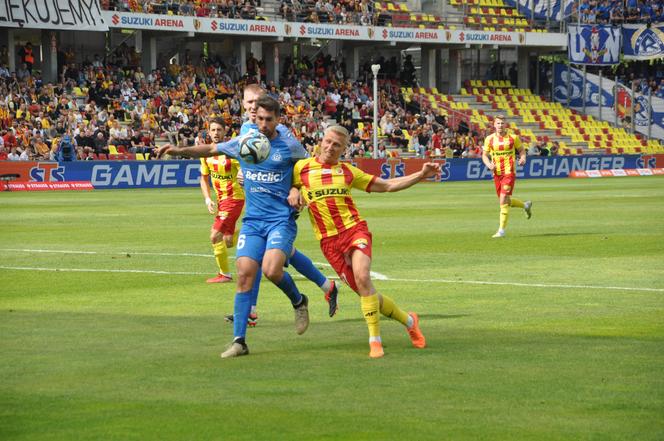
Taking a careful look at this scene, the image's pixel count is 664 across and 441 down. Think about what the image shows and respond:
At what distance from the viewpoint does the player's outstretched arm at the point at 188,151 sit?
976 cm

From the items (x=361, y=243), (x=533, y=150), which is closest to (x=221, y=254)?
(x=361, y=243)

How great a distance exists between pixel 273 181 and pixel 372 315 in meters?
1.53

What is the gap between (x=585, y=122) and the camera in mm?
73250

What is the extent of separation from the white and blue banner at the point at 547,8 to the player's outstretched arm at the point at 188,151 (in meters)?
68.8

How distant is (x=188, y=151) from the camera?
9.88 metres

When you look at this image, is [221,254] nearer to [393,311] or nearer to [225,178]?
[225,178]

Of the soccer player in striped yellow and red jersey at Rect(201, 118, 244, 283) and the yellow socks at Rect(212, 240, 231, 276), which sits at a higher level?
the soccer player in striped yellow and red jersey at Rect(201, 118, 244, 283)

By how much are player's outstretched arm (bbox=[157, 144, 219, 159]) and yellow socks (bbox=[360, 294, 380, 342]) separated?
1745 millimetres

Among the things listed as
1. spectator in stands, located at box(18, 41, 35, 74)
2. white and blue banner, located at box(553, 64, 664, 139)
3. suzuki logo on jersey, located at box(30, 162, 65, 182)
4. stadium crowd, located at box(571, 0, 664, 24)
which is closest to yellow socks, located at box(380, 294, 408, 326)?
suzuki logo on jersey, located at box(30, 162, 65, 182)

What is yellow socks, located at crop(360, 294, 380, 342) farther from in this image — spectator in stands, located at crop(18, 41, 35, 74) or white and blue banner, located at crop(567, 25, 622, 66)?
white and blue banner, located at crop(567, 25, 622, 66)

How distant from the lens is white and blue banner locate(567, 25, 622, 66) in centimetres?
7325

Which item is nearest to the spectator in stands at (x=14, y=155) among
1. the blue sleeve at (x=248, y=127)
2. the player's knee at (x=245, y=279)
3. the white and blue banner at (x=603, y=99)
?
the blue sleeve at (x=248, y=127)

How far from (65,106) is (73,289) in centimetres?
3636

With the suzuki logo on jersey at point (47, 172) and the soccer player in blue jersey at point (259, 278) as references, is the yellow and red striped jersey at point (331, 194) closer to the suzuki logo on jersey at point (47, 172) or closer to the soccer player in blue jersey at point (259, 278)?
the soccer player in blue jersey at point (259, 278)
